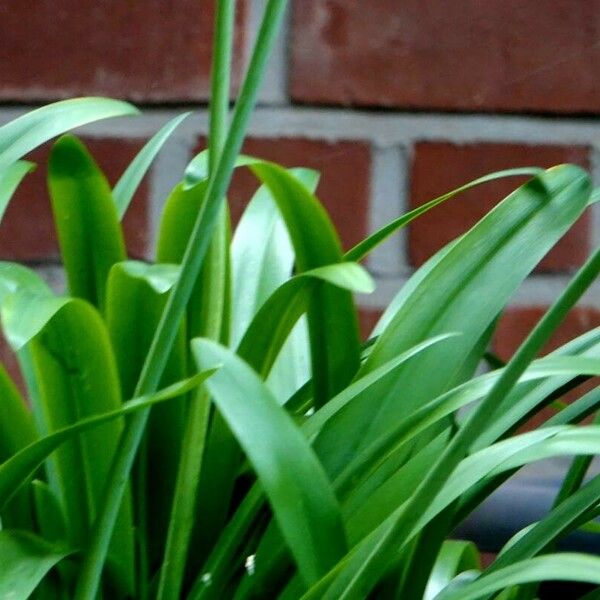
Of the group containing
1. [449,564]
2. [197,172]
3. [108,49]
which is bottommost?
[449,564]

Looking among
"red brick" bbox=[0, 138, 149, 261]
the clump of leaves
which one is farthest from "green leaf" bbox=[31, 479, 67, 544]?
"red brick" bbox=[0, 138, 149, 261]

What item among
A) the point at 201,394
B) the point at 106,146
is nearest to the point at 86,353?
the point at 201,394

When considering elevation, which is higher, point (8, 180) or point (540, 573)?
point (8, 180)

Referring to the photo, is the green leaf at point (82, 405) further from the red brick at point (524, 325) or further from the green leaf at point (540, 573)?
the red brick at point (524, 325)

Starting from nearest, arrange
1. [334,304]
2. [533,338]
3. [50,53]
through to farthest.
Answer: [533,338] → [334,304] → [50,53]

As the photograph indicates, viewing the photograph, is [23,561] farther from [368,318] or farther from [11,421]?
[368,318]

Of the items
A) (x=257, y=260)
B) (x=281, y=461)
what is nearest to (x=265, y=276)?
(x=257, y=260)

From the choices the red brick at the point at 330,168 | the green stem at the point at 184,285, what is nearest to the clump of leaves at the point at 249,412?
the green stem at the point at 184,285

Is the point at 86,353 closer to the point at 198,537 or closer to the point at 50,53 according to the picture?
the point at 198,537
